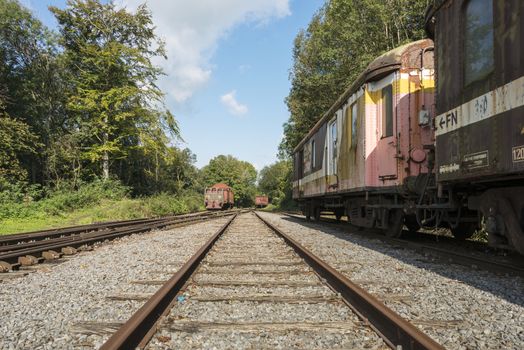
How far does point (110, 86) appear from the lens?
100 ft

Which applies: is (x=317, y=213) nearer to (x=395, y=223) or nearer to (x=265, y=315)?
(x=395, y=223)

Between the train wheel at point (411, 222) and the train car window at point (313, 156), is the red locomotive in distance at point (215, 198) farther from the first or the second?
the train wheel at point (411, 222)

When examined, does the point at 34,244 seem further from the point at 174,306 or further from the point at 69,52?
the point at 69,52

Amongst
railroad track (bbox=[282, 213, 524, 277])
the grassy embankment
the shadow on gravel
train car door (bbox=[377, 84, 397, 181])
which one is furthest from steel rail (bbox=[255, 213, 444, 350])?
the grassy embankment

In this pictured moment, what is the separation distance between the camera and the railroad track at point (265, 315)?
9.37 feet

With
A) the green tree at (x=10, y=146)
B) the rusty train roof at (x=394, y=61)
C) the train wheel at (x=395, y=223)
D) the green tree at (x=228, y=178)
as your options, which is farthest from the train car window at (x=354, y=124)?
the green tree at (x=228, y=178)

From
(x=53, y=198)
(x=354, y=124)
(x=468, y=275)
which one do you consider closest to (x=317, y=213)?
(x=354, y=124)

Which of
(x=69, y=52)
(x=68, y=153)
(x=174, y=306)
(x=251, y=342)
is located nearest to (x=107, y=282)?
(x=174, y=306)

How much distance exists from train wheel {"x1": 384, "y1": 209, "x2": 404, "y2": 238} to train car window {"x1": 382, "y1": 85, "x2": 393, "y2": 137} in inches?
66.7

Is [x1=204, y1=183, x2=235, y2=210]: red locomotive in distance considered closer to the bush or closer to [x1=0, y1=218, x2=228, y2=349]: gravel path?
the bush

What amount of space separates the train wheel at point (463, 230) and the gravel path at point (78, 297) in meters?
5.30

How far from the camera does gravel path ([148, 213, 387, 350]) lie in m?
2.91

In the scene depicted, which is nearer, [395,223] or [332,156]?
[395,223]

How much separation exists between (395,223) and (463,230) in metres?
1.33
